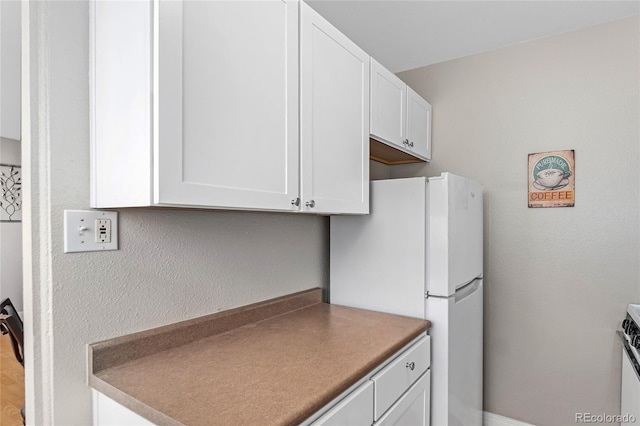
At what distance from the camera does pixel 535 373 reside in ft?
6.99

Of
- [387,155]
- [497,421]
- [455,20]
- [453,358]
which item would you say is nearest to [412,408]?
[453,358]

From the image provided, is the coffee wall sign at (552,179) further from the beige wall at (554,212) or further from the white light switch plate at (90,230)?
the white light switch plate at (90,230)

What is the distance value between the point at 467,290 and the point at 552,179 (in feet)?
2.84

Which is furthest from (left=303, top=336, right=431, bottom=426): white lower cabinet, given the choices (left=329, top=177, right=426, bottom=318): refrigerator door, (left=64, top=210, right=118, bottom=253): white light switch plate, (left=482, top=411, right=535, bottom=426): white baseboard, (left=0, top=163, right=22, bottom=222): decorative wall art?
(left=0, top=163, right=22, bottom=222): decorative wall art

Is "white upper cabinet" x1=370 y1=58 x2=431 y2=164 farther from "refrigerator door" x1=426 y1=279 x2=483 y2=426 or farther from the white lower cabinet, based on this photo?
the white lower cabinet

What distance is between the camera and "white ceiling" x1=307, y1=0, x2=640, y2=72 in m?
1.78

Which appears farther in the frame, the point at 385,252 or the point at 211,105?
the point at 385,252

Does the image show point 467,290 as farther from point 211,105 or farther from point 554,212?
point 211,105

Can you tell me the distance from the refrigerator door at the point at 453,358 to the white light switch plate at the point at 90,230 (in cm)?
130

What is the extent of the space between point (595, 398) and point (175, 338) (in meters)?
2.23

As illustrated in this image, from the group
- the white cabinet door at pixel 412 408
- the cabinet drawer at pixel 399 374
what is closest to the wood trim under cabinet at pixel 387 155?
the cabinet drawer at pixel 399 374

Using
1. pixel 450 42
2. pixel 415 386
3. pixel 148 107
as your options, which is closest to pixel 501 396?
pixel 415 386

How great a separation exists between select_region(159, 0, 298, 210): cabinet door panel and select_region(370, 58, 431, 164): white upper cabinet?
631mm

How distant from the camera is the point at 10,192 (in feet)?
3.89
